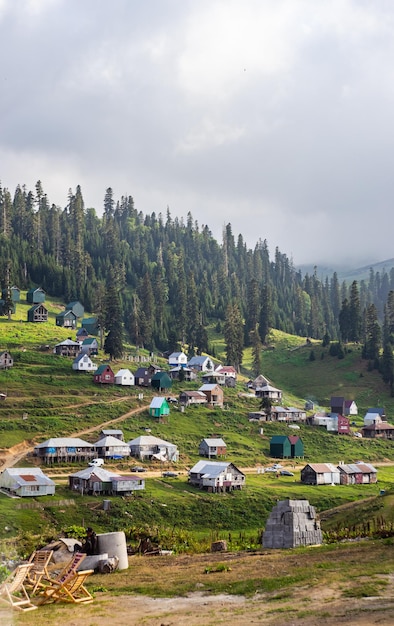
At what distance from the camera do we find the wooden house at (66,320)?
Answer: 145625 millimetres

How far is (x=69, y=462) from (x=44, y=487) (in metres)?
13.3

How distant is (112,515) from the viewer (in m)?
66.3

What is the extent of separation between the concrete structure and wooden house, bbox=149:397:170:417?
5732cm

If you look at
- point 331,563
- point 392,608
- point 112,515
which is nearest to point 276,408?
point 112,515

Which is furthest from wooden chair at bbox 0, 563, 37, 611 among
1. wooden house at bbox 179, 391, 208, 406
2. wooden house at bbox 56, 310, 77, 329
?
wooden house at bbox 56, 310, 77, 329

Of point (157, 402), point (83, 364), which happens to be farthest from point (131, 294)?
point (157, 402)

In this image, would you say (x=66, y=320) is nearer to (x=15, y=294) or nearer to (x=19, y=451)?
(x=15, y=294)

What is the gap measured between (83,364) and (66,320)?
31.5m

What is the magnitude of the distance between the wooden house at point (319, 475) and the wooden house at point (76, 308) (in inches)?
2954

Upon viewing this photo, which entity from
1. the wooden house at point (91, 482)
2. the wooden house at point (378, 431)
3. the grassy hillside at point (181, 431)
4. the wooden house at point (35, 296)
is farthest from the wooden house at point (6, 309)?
the wooden house at point (91, 482)

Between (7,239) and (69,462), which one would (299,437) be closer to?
(69,462)

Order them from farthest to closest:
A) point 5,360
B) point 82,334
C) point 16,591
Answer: point 82,334, point 5,360, point 16,591

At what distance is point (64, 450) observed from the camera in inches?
3238

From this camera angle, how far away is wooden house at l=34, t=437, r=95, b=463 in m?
81.2
